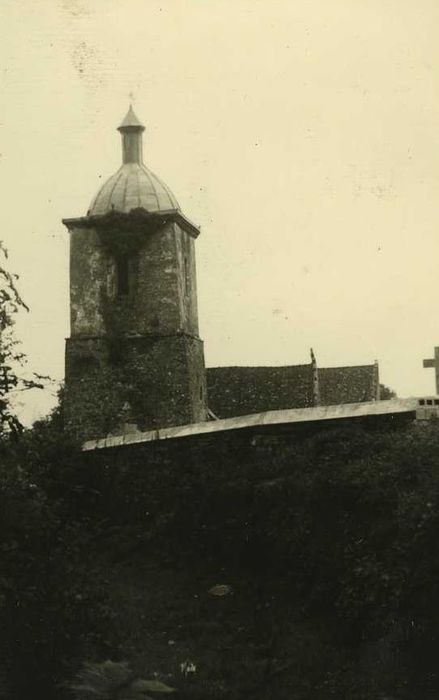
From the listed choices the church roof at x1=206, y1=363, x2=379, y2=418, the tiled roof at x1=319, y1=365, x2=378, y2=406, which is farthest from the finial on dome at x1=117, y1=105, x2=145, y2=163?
the tiled roof at x1=319, y1=365, x2=378, y2=406

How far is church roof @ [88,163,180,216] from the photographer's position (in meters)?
28.6

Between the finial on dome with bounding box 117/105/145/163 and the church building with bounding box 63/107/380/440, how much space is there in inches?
1.2

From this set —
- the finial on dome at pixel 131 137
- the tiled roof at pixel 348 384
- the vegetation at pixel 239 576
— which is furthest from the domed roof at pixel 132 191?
the vegetation at pixel 239 576

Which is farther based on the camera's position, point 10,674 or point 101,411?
point 101,411

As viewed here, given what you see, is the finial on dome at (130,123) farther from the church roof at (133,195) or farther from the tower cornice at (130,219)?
the tower cornice at (130,219)

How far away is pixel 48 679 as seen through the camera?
8.76 metres

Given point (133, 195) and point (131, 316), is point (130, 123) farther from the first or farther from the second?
point (131, 316)

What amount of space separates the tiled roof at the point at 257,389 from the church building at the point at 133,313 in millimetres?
162

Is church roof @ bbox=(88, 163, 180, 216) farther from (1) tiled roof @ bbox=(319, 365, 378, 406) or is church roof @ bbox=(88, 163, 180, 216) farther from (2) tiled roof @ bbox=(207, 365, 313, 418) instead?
(1) tiled roof @ bbox=(319, 365, 378, 406)

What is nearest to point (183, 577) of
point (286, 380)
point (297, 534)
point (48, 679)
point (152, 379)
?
point (297, 534)

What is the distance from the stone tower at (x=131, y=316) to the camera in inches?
1075

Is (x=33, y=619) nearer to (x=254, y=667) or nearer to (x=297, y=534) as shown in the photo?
(x=254, y=667)

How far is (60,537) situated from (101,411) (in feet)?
58.2

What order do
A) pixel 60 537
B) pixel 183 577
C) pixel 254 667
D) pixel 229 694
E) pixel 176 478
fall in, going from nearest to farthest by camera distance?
pixel 229 694 → pixel 254 667 → pixel 60 537 → pixel 183 577 → pixel 176 478
